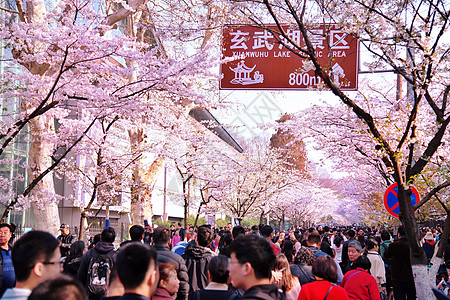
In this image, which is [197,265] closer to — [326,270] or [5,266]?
[326,270]

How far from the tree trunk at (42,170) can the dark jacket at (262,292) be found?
10.9 metres

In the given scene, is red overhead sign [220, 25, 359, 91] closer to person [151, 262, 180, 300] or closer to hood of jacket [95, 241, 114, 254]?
hood of jacket [95, 241, 114, 254]

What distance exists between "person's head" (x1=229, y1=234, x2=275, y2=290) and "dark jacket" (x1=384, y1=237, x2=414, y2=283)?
23.0 feet

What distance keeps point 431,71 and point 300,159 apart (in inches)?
2329

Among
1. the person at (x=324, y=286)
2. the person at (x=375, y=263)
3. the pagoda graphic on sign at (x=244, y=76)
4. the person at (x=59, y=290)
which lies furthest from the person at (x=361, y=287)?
the pagoda graphic on sign at (x=244, y=76)

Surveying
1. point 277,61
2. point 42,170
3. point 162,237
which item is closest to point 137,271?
point 162,237

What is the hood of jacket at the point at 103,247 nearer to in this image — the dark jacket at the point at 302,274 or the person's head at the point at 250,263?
the dark jacket at the point at 302,274

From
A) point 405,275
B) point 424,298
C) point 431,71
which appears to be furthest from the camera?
point 405,275

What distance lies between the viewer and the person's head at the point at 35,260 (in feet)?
11.2

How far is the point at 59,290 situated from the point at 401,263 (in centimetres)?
849

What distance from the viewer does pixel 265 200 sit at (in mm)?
32812

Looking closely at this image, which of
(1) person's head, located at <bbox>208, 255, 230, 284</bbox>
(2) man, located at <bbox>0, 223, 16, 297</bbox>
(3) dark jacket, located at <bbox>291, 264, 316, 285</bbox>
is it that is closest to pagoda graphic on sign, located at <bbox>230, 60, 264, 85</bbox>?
(3) dark jacket, located at <bbox>291, 264, 316, 285</bbox>

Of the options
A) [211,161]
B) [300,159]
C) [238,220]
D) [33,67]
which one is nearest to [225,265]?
[33,67]

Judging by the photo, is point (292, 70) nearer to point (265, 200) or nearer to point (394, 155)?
point (394, 155)
